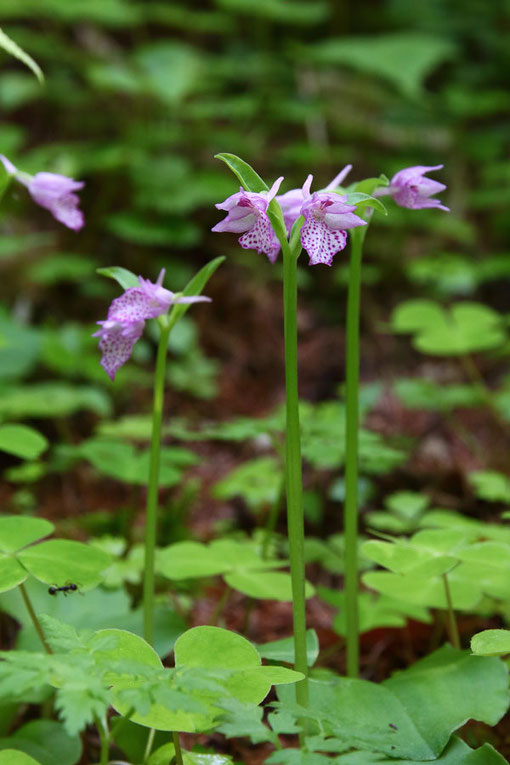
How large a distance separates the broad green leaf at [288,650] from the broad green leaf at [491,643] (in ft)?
0.94

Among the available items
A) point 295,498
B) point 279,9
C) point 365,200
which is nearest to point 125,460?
point 295,498

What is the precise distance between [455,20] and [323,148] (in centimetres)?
195

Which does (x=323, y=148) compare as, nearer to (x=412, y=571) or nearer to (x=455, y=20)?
(x=455, y=20)

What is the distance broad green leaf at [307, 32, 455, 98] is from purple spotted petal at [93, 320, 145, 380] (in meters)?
3.74

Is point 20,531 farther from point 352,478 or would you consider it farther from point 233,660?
point 352,478

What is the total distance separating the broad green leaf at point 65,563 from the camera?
1256 mm

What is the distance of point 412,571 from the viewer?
131 cm

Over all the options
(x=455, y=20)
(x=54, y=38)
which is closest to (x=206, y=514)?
(x=54, y=38)

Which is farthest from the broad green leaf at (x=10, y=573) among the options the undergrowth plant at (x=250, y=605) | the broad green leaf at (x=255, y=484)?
the broad green leaf at (x=255, y=484)

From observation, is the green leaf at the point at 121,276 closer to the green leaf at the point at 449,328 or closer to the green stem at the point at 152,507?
the green stem at the point at 152,507

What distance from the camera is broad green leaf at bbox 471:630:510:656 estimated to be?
108 cm

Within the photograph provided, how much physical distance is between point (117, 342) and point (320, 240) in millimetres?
408

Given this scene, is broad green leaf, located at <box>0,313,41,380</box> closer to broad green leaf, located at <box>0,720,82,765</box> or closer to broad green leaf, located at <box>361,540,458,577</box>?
broad green leaf, located at <box>0,720,82,765</box>

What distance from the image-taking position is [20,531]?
135 centimetres
